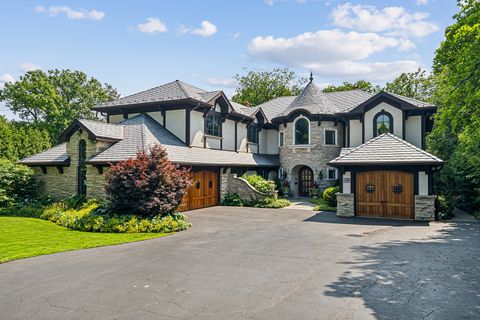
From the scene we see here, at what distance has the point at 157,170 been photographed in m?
14.1

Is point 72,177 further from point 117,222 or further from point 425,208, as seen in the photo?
point 425,208

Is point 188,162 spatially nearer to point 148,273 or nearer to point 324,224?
point 324,224

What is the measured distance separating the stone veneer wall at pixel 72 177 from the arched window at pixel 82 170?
0.66 feet

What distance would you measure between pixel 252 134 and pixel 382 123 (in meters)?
10.6

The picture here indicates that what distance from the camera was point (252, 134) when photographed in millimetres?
28156

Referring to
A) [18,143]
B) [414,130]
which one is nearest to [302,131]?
[414,130]

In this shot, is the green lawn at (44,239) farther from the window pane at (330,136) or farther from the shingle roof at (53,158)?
the window pane at (330,136)

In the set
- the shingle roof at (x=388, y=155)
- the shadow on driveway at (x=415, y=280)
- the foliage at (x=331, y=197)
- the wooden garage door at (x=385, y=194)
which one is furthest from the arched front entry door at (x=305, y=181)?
the shadow on driveway at (x=415, y=280)

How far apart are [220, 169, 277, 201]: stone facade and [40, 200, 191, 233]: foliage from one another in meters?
7.67

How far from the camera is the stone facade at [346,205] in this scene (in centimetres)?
1689

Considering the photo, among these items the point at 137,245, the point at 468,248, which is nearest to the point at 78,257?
the point at 137,245

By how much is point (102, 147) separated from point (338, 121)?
17785 mm

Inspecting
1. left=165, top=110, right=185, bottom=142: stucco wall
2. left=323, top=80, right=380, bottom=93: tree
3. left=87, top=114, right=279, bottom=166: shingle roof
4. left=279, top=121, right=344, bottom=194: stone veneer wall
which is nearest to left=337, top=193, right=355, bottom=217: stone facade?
left=87, top=114, right=279, bottom=166: shingle roof

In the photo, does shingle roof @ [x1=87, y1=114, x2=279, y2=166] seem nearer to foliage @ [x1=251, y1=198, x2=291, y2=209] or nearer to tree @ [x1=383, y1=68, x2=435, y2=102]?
foliage @ [x1=251, y1=198, x2=291, y2=209]
